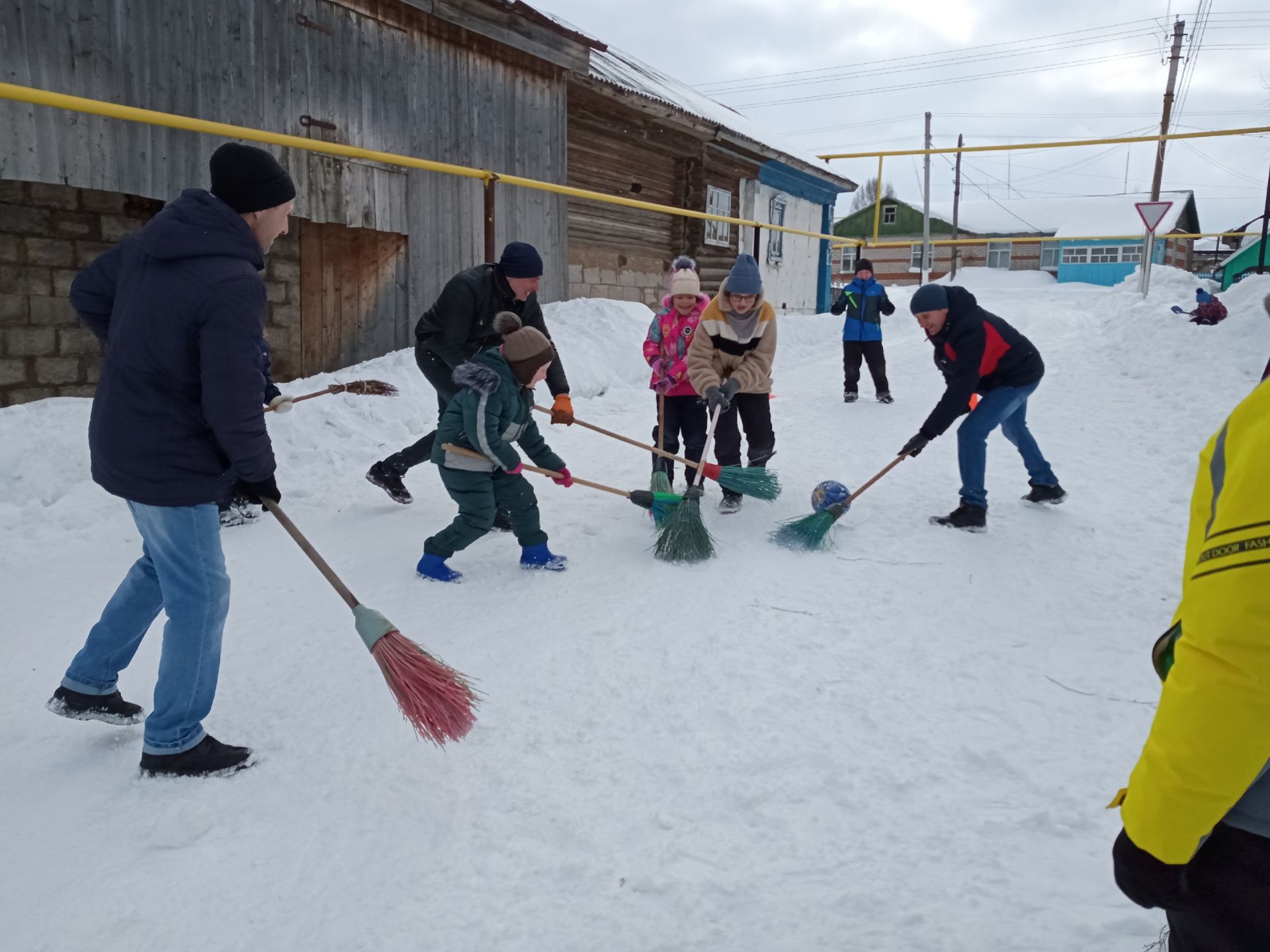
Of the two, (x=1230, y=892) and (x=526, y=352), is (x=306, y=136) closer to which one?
(x=526, y=352)

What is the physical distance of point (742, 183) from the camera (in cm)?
1602

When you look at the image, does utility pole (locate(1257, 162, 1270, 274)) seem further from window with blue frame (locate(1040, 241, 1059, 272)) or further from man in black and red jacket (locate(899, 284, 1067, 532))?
window with blue frame (locate(1040, 241, 1059, 272))

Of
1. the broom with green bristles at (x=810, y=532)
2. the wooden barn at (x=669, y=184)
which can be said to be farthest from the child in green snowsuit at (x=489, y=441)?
the wooden barn at (x=669, y=184)

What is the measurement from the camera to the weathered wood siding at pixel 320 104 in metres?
5.82

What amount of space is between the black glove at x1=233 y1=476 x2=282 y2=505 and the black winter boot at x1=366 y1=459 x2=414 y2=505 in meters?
2.59

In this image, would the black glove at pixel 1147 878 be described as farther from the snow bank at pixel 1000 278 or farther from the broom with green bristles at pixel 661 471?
the snow bank at pixel 1000 278

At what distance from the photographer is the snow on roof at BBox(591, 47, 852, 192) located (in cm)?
1249

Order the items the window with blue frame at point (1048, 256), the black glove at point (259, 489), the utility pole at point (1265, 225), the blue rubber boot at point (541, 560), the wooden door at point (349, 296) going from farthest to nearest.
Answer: the window with blue frame at point (1048, 256) < the utility pole at point (1265, 225) < the wooden door at point (349, 296) < the blue rubber boot at point (541, 560) < the black glove at point (259, 489)

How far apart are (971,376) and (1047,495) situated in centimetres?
111

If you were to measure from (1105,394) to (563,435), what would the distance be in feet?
19.8

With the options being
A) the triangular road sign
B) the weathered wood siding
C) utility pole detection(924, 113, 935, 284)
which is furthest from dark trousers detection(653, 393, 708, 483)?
utility pole detection(924, 113, 935, 284)

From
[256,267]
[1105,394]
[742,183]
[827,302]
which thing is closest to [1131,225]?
[827,302]

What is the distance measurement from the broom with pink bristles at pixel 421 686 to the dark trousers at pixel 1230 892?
1.89m

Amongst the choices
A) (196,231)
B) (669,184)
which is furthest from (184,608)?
(669,184)
